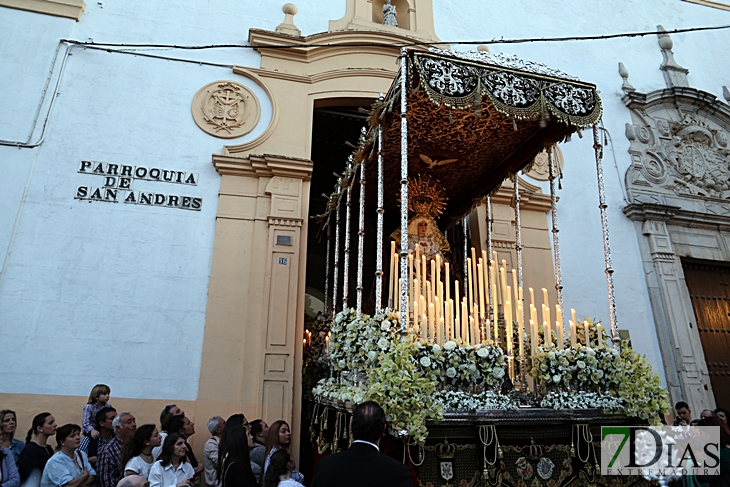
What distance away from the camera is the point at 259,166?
6.96 meters

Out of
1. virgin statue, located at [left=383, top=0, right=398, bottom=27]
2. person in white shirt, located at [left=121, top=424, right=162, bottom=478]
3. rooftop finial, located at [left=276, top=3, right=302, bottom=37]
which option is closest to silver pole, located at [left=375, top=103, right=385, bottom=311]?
person in white shirt, located at [left=121, top=424, right=162, bottom=478]

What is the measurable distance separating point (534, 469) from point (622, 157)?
21.0ft

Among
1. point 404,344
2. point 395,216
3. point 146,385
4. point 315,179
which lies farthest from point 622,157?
point 146,385

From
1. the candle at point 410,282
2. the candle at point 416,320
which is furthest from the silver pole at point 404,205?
the candle at point 410,282

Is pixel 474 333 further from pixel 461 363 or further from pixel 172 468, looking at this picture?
pixel 172 468

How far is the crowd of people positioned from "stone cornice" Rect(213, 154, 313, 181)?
3402 mm

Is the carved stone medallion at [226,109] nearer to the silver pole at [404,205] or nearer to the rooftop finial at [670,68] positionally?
the silver pole at [404,205]

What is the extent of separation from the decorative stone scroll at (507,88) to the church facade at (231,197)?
252 cm

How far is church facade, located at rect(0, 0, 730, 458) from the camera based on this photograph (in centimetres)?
612

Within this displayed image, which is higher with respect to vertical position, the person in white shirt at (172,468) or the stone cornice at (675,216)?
the stone cornice at (675,216)

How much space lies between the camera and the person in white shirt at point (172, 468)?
3576mm

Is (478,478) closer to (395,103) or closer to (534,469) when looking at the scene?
(534,469)

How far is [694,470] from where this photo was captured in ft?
12.2

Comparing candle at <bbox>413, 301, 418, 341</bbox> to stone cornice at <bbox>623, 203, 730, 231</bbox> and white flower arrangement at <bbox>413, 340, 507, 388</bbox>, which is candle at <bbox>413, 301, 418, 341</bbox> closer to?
white flower arrangement at <bbox>413, 340, 507, 388</bbox>
